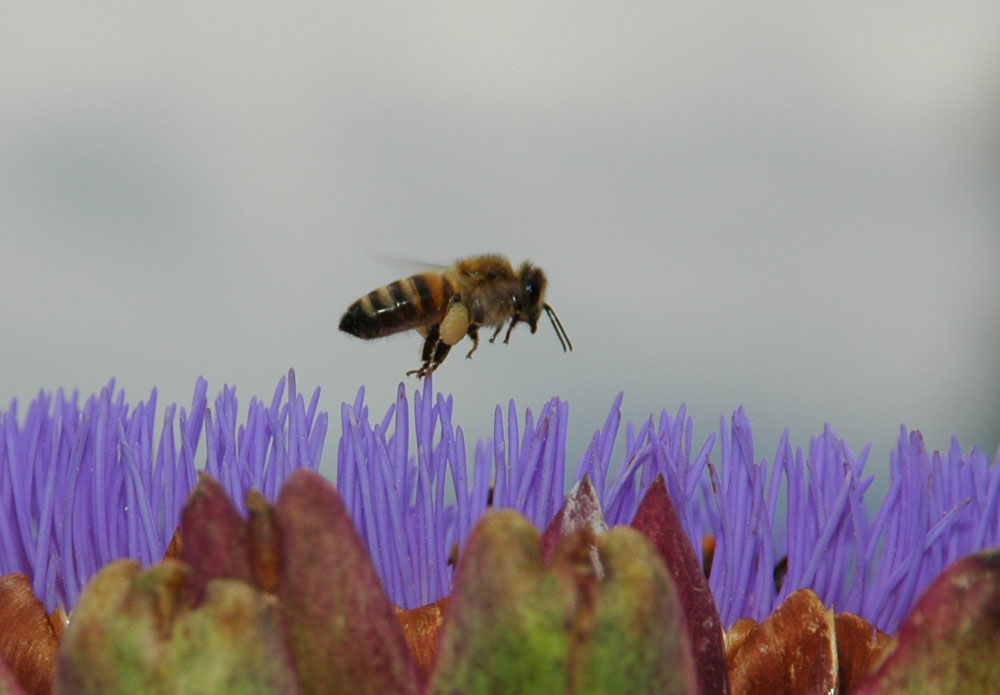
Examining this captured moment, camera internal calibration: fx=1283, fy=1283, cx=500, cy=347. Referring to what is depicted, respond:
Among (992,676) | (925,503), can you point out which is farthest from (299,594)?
(925,503)

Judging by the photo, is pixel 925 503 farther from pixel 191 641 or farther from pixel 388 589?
pixel 191 641

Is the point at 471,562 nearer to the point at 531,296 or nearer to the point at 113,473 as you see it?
the point at 113,473

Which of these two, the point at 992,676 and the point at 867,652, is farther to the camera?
the point at 867,652

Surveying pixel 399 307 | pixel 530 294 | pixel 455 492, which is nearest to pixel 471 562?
pixel 455 492

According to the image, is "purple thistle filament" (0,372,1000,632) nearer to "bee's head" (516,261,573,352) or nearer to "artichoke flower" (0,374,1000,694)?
"artichoke flower" (0,374,1000,694)

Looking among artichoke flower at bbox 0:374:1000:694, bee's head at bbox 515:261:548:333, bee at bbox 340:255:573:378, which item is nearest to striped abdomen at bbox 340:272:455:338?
bee at bbox 340:255:573:378

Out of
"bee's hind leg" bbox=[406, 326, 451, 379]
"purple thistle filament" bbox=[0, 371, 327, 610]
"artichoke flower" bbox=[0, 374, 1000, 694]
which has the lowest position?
"artichoke flower" bbox=[0, 374, 1000, 694]

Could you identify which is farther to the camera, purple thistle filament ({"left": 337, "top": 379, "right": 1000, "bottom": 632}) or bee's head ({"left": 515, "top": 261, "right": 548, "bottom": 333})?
bee's head ({"left": 515, "top": 261, "right": 548, "bottom": 333})

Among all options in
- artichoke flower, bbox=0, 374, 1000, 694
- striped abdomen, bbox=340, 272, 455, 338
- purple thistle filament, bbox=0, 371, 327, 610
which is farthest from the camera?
striped abdomen, bbox=340, 272, 455, 338
